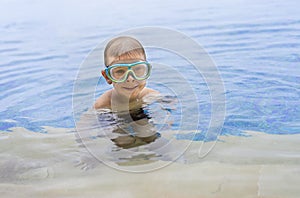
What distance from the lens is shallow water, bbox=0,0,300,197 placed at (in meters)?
2.20

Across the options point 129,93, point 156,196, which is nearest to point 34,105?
point 129,93

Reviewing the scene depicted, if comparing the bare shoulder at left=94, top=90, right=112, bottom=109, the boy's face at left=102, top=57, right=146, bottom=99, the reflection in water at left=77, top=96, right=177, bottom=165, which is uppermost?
the boy's face at left=102, top=57, right=146, bottom=99

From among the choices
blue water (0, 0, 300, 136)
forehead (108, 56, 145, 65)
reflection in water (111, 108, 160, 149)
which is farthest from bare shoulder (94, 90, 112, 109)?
forehead (108, 56, 145, 65)

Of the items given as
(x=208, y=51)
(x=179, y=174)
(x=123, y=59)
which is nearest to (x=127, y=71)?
(x=123, y=59)

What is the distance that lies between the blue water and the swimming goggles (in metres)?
0.82

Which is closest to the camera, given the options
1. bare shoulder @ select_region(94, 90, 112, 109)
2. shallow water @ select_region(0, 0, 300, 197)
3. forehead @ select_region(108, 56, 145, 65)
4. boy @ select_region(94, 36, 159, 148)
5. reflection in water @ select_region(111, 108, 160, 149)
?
shallow water @ select_region(0, 0, 300, 197)

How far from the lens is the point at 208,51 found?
280 inches

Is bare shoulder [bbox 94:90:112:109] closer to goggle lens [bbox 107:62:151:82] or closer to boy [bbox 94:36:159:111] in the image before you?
boy [bbox 94:36:159:111]

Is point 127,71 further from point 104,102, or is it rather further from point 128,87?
point 104,102

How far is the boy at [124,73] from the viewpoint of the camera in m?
3.43

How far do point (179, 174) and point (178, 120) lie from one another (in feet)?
4.90

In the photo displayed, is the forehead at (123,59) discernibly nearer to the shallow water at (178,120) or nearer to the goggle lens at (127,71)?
the goggle lens at (127,71)

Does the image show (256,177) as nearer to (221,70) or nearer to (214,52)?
(221,70)

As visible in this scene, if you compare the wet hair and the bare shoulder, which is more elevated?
the wet hair
